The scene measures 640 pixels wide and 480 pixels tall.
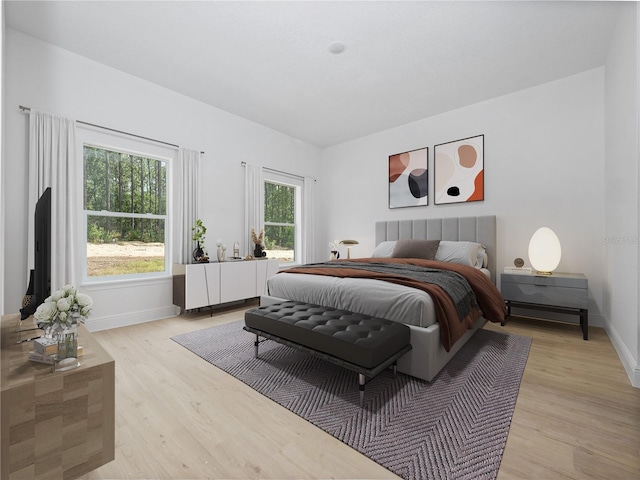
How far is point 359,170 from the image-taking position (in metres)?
5.49

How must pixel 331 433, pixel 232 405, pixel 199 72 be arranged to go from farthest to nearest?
pixel 199 72
pixel 232 405
pixel 331 433

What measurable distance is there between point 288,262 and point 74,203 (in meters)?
3.29

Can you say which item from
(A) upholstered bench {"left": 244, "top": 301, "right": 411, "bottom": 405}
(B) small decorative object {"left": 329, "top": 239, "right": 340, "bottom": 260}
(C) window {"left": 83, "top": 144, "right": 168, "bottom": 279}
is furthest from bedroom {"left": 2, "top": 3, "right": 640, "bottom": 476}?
(A) upholstered bench {"left": 244, "top": 301, "right": 411, "bottom": 405}

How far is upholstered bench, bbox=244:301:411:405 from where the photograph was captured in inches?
67.7

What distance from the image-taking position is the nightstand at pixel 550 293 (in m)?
2.97

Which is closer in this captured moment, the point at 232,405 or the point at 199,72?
the point at 232,405

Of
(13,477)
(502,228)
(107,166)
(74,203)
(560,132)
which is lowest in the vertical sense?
(13,477)

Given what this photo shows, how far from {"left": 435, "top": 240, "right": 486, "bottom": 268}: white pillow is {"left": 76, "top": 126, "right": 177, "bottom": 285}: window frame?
365 cm

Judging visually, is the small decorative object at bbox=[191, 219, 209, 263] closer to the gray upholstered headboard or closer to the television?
the television

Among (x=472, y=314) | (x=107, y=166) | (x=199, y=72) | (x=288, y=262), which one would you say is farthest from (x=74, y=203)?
(x=472, y=314)

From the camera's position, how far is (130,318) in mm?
3438

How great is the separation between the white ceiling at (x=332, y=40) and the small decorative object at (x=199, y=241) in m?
1.80

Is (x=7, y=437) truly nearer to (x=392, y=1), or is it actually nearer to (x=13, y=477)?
(x=13, y=477)

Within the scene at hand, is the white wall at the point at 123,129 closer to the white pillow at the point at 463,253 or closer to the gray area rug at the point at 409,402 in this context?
the gray area rug at the point at 409,402
